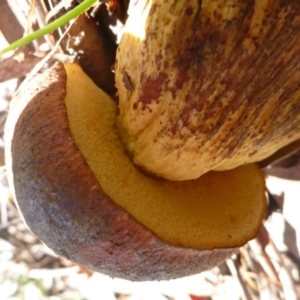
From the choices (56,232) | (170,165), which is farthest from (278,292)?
(56,232)

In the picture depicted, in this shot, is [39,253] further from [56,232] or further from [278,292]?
[56,232]

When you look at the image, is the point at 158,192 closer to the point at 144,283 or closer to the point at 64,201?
the point at 64,201

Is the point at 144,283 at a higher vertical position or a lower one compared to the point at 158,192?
lower

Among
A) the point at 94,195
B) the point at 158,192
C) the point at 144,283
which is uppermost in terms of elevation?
the point at 94,195

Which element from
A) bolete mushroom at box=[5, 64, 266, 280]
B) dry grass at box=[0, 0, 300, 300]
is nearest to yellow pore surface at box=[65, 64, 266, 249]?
bolete mushroom at box=[5, 64, 266, 280]

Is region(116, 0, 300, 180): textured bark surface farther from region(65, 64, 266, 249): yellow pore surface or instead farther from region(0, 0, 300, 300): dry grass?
region(0, 0, 300, 300): dry grass

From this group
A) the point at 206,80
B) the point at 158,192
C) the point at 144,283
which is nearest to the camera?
the point at 206,80

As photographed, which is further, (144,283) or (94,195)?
(144,283)

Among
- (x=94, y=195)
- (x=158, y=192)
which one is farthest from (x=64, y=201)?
(x=158, y=192)
